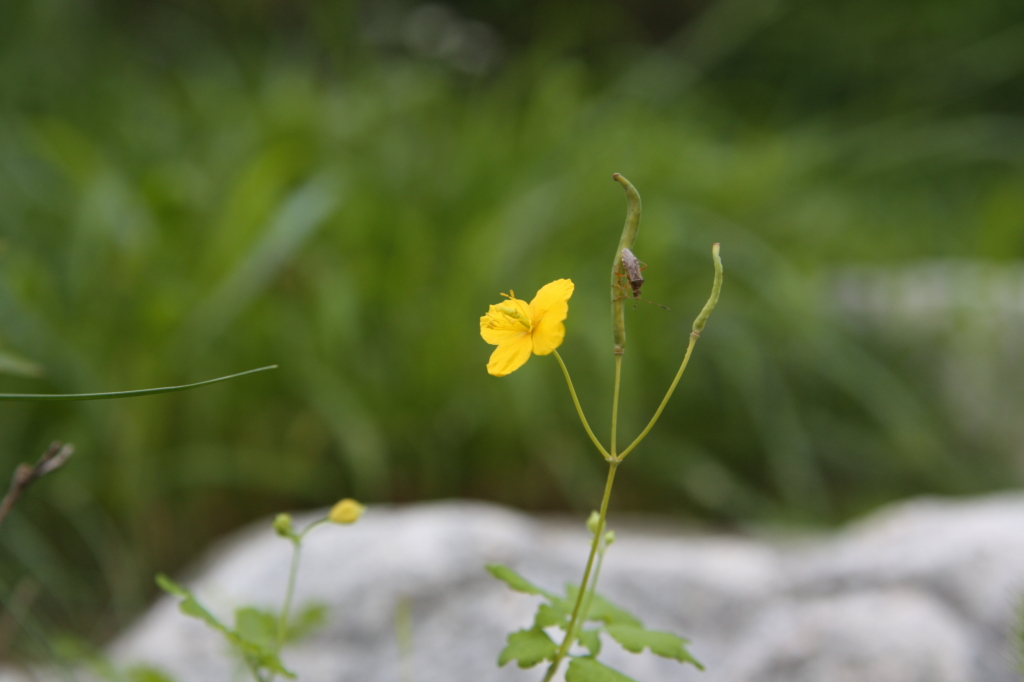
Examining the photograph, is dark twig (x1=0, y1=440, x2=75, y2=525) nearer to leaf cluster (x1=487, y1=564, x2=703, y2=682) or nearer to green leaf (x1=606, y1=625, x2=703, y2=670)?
leaf cluster (x1=487, y1=564, x2=703, y2=682)

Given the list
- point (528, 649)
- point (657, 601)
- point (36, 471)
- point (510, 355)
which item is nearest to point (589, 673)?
point (528, 649)

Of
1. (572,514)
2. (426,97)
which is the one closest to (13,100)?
(426,97)

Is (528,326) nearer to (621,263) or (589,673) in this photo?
(621,263)

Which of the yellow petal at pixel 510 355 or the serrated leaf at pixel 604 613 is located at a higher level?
the yellow petal at pixel 510 355

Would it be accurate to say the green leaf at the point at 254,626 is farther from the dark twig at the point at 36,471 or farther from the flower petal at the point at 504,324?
the flower petal at the point at 504,324

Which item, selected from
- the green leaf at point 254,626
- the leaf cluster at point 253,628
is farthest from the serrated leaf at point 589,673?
the green leaf at point 254,626

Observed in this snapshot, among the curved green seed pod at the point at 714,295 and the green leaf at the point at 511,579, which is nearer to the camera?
the curved green seed pod at the point at 714,295
